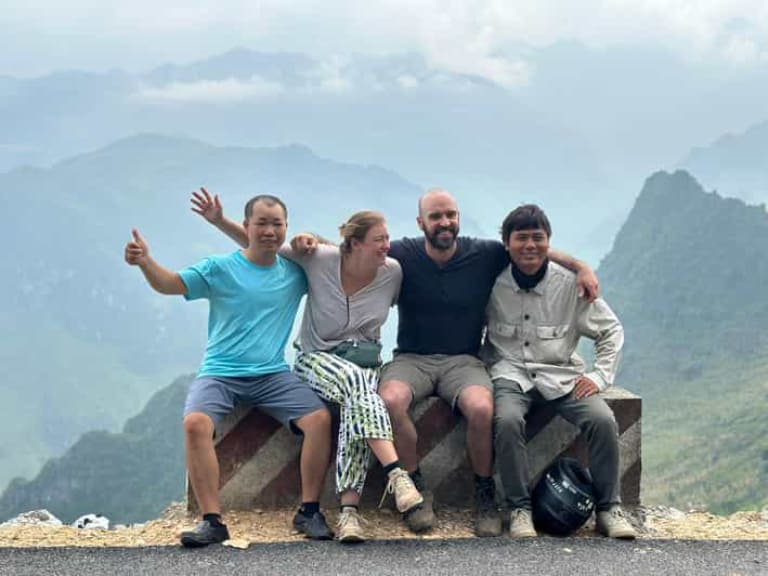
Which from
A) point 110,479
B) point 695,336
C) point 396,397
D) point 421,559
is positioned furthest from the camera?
point 695,336

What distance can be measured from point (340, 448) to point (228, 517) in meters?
0.88

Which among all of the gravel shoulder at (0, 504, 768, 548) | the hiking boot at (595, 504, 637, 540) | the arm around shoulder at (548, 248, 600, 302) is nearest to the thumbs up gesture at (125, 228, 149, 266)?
the gravel shoulder at (0, 504, 768, 548)

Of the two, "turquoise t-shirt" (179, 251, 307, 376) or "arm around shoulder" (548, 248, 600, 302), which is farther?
"arm around shoulder" (548, 248, 600, 302)

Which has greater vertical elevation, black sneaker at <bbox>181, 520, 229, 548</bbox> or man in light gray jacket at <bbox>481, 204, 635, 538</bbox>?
man in light gray jacket at <bbox>481, 204, 635, 538</bbox>

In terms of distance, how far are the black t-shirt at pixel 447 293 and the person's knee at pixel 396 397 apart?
0.50 meters

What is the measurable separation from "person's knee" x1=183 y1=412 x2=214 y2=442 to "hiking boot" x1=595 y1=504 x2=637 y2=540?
2260 mm

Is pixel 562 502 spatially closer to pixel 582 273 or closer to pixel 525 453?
pixel 525 453

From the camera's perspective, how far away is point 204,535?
4691 mm

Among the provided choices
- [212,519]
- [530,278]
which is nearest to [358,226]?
[530,278]

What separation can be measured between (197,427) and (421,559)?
55.9 inches

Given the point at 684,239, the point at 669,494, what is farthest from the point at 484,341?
the point at 684,239

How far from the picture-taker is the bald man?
5.39 metres

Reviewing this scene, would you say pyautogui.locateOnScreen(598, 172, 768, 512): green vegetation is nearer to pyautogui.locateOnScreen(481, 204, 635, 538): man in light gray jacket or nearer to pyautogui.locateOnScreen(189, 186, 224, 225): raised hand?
pyautogui.locateOnScreen(481, 204, 635, 538): man in light gray jacket

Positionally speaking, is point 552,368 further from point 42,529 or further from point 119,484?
point 119,484
